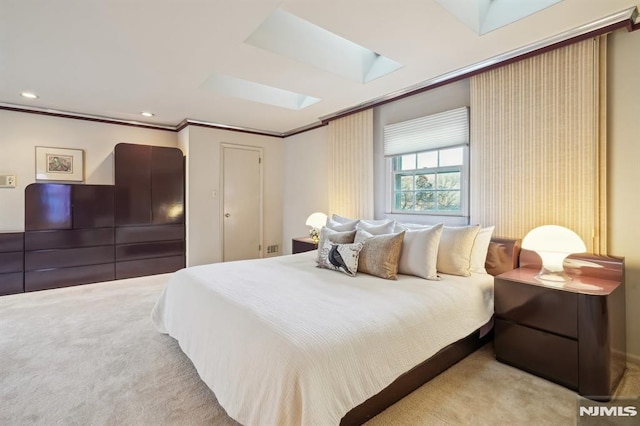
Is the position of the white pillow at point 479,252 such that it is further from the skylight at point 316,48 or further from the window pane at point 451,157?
the skylight at point 316,48

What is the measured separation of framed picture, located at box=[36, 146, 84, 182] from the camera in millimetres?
4175

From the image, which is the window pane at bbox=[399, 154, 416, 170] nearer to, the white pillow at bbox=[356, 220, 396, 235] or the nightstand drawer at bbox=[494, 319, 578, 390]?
the white pillow at bbox=[356, 220, 396, 235]

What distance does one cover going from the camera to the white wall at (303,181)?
4.82 meters

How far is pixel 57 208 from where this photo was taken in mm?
4047

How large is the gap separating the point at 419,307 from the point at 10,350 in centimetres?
305

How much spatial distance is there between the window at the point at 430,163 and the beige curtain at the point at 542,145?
158 mm

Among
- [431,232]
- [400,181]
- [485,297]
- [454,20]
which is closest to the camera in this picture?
[454,20]

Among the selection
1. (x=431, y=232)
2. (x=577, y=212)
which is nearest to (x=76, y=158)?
(x=431, y=232)

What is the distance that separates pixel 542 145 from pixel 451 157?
32.3 inches

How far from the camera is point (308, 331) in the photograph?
1.43 metres

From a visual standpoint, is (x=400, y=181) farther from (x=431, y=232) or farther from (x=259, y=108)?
(x=259, y=108)

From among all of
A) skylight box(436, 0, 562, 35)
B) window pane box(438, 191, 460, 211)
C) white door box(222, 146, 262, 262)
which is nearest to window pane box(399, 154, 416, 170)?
window pane box(438, 191, 460, 211)

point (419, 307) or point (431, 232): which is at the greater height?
point (431, 232)

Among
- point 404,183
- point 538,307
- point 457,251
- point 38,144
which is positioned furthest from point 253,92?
point 538,307
